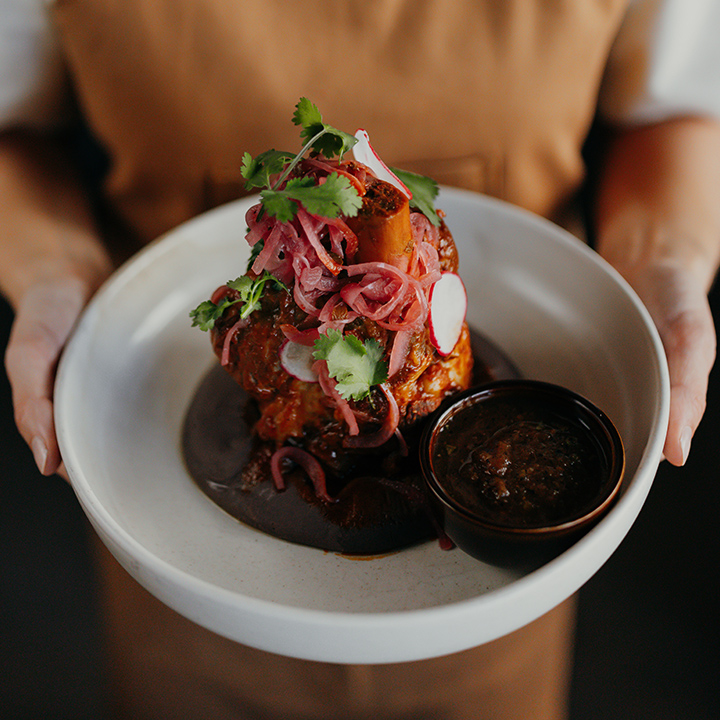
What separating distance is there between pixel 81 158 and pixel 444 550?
8.77 ft

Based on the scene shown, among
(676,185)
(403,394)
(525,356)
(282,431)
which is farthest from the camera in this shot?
(676,185)

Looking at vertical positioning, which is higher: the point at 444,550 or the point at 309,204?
the point at 309,204

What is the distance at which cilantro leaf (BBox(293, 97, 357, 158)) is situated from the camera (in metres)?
1.70

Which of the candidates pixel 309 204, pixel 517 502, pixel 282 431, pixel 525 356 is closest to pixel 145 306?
pixel 282 431

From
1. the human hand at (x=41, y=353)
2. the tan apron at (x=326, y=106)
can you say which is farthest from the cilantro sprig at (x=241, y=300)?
the tan apron at (x=326, y=106)

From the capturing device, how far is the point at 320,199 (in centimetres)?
158

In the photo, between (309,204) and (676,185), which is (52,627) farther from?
(676,185)

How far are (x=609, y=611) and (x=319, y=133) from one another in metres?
2.33

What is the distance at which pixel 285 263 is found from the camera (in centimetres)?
175

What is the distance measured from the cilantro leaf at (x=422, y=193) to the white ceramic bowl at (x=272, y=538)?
65 centimetres

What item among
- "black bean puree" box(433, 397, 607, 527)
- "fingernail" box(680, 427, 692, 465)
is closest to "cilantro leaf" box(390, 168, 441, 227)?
"black bean puree" box(433, 397, 607, 527)

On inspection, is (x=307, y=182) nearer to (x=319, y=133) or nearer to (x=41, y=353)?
(x=319, y=133)

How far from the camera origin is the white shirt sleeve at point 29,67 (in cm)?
245

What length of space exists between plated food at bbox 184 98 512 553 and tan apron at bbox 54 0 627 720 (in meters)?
0.74
